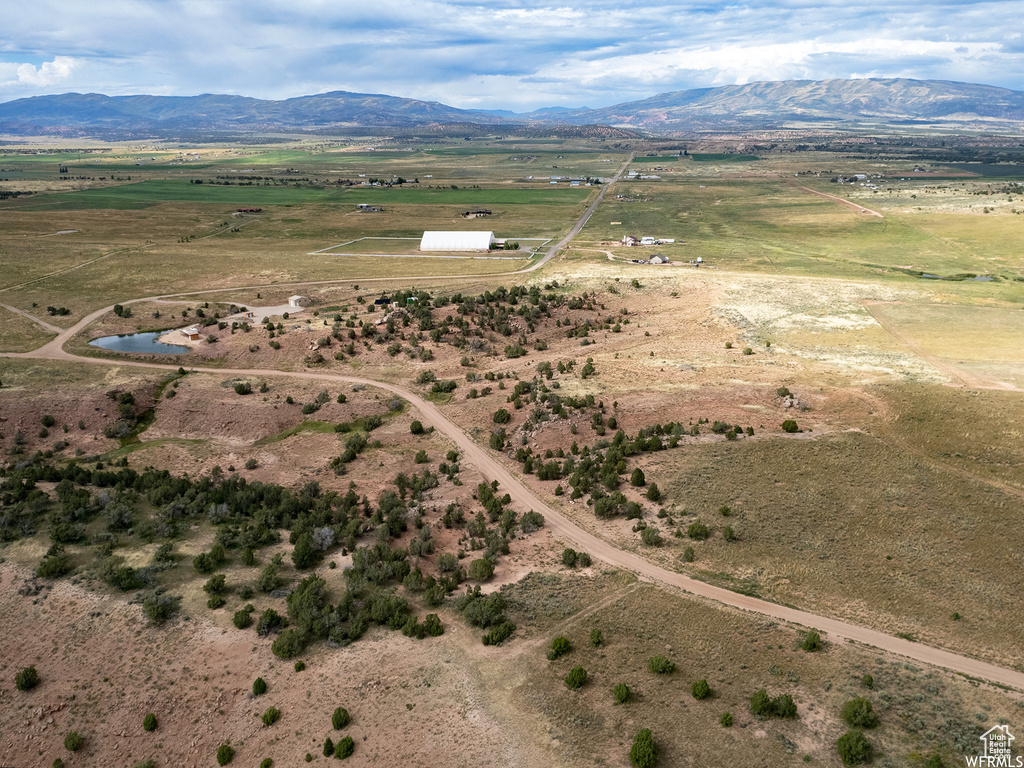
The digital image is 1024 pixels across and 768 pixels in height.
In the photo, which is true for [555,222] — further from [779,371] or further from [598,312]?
[779,371]

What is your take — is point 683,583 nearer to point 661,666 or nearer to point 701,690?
point 661,666

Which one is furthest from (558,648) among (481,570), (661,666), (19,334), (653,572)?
(19,334)

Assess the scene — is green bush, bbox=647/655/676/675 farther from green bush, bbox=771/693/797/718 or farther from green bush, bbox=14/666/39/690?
green bush, bbox=14/666/39/690

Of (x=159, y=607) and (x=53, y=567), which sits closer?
(x=159, y=607)

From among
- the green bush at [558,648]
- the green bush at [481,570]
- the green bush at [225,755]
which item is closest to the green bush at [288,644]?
the green bush at [225,755]

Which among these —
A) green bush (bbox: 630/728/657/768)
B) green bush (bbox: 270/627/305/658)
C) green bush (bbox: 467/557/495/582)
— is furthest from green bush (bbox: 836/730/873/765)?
green bush (bbox: 270/627/305/658)

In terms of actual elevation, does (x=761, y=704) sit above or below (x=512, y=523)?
above

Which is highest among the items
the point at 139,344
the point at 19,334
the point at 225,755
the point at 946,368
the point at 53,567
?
the point at 19,334
